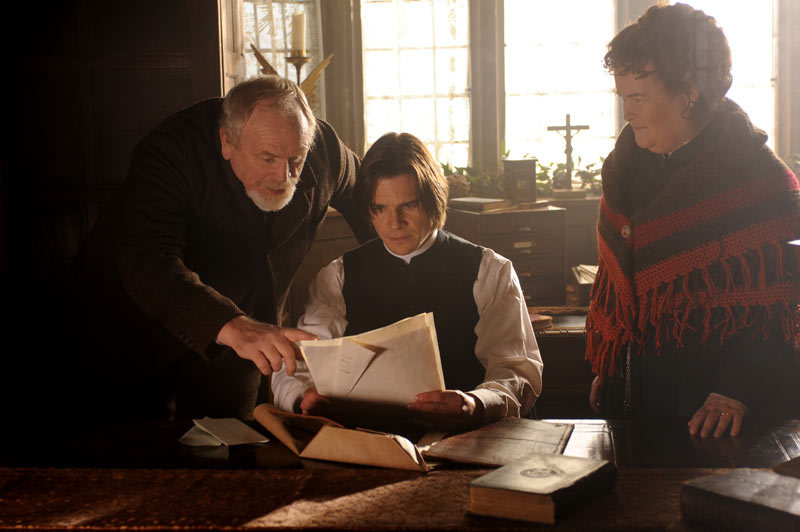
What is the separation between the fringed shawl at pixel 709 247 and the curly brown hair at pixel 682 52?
0.09 metres

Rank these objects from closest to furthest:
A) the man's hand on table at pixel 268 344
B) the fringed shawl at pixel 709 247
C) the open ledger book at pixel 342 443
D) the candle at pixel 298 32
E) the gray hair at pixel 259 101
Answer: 1. the open ledger book at pixel 342 443
2. the man's hand on table at pixel 268 344
3. the fringed shawl at pixel 709 247
4. the gray hair at pixel 259 101
5. the candle at pixel 298 32

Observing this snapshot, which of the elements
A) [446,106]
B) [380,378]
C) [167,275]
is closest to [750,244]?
[380,378]

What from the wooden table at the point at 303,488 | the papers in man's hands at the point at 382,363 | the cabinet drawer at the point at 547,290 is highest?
the papers in man's hands at the point at 382,363

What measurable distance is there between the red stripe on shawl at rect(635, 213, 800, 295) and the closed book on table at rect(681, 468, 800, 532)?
815 mm

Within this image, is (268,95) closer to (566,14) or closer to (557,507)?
(557,507)

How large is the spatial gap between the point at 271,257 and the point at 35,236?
97cm

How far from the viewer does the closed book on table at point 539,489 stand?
4.14 feet

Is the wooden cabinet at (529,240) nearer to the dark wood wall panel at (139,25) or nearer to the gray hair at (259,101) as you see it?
the dark wood wall panel at (139,25)

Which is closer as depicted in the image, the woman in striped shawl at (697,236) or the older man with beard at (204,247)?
the woman in striped shawl at (697,236)

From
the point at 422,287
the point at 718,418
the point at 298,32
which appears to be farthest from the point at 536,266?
the point at 718,418

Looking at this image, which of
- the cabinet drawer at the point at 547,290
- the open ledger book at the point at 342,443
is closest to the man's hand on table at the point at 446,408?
the open ledger book at the point at 342,443

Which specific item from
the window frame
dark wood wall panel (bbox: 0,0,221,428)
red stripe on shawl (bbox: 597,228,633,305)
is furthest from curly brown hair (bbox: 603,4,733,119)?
the window frame

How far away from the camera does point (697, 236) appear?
2064 mm

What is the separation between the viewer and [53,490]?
1.47m
